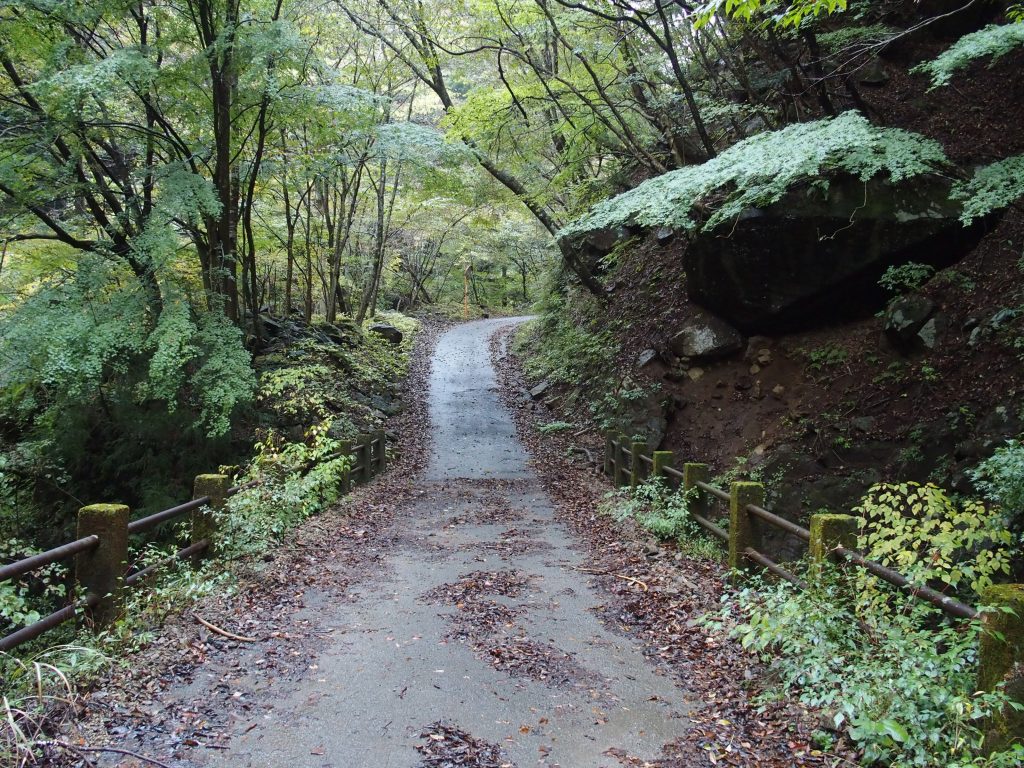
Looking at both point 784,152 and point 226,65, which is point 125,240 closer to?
point 226,65

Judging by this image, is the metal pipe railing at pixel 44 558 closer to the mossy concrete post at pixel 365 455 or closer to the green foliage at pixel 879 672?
the green foliage at pixel 879 672

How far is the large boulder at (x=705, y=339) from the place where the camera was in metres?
12.4

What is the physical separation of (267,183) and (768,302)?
10.7m

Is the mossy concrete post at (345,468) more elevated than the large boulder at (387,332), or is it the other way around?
the large boulder at (387,332)

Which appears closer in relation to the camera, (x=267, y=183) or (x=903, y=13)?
(x=903, y=13)

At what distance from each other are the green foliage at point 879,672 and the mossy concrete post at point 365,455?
8207 mm

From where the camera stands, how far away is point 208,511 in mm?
6105

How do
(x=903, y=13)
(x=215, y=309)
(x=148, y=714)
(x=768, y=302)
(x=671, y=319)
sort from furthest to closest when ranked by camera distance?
(x=671, y=319) < (x=903, y=13) < (x=768, y=302) < (x=215, y=309) < (x=148, y=714)

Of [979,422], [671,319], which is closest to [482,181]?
[671,319]

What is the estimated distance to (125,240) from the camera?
10.5 m

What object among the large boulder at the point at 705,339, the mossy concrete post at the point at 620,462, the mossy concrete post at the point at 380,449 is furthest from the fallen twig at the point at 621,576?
the large boulder at the point at 705,339

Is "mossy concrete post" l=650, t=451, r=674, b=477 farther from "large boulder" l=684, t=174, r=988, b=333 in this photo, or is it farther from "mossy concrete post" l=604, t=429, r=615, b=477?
"large boulder" l=684, t=174, r=988, b=333

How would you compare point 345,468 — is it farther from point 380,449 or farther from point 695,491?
point 695,491

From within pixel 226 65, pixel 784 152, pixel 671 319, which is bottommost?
pixel 671 319
